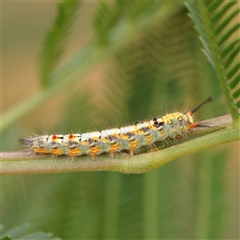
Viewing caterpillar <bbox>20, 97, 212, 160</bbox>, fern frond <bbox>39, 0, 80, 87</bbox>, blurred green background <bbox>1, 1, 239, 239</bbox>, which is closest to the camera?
caterpillar <bbox>20, 97, 212, 160</bbox>

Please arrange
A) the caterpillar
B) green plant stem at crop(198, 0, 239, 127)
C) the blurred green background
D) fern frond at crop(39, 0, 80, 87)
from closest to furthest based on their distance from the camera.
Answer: green plant stem at crop(198, 0, 239, 127), the caterpillar, fern frond at crop(39, 0, 80, 87), the blurred green background

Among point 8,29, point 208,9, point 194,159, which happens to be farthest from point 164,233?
point 8,29

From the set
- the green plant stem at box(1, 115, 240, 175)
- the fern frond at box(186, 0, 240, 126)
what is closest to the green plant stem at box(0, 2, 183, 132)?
the green plant stem at box(1, 115, 240, 175)

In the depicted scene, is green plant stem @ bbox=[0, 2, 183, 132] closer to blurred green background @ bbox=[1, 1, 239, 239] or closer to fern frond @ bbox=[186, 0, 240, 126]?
blurred green background @ bbox=[1, 1, 239, 239]

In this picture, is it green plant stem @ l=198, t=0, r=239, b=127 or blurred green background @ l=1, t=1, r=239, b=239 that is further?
blurred green background @ l=1, t=1, r=239, b=239

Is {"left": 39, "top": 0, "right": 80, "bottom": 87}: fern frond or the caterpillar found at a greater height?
{"left": 39, "top": 0, "right": 80, "bottom": 87}: fern frond

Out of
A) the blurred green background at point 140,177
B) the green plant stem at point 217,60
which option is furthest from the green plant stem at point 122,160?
the blurred green background at point 140,177

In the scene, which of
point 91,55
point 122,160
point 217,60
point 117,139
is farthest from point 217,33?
point 91,55
